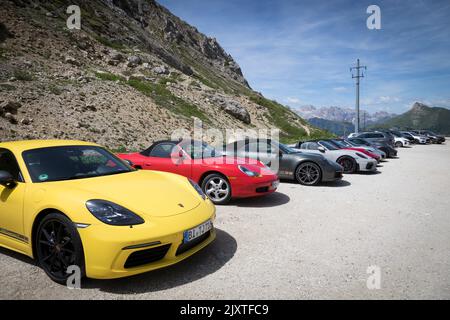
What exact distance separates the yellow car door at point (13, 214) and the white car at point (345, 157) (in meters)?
8.28

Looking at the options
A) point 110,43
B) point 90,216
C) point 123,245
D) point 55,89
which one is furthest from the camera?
point 110,43

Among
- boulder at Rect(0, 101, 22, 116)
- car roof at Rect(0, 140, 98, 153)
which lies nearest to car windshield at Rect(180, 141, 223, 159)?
car roof at Rect(0, 140, 98, 153)

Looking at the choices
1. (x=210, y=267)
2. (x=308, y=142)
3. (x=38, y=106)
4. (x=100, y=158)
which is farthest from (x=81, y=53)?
(x=210, y=267)

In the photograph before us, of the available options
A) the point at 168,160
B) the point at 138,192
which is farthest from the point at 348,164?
the point at 138,192

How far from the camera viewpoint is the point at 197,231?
3.15m

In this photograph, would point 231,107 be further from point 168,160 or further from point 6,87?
point 168,160

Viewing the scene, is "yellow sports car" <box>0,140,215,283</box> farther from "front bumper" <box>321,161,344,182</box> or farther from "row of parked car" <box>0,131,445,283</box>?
"front bumper" <box>321,161,344,182</box>

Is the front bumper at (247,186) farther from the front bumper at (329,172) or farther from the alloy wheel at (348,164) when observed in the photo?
the alloy wheel at (348,164)

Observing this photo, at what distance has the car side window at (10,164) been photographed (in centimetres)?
338

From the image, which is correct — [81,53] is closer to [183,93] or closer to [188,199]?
[183,93]

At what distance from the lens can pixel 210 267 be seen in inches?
129

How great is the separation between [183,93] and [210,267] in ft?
95.5

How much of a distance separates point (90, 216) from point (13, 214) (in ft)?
3.71
